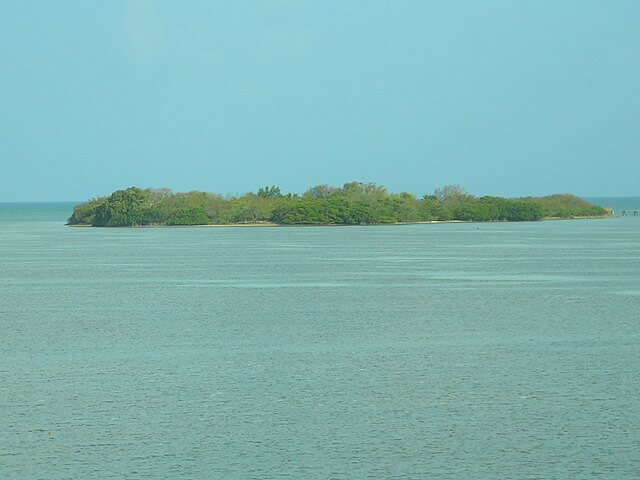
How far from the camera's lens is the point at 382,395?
15.9 meters

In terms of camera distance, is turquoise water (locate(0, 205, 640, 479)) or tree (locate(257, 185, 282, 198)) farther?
tree (locate(257, 185, 282, 198))

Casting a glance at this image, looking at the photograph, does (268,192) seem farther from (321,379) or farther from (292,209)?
(321,379)

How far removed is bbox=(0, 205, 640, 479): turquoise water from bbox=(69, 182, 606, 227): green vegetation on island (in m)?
79.7

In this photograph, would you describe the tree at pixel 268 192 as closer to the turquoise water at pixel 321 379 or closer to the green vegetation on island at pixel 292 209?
the green vegetation on island at pixel 292 209

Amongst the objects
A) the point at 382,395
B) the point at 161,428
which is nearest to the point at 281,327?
the point at 382,395

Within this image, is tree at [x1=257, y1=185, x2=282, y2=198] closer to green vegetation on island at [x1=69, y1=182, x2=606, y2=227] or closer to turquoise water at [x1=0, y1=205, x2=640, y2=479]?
green vegetation on island at [x1=69, y1=182, x2=606, y2=227]

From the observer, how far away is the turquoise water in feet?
40.9

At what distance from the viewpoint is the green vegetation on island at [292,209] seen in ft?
381

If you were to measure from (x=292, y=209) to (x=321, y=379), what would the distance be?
101033mm

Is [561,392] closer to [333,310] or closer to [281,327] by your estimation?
[281,327]

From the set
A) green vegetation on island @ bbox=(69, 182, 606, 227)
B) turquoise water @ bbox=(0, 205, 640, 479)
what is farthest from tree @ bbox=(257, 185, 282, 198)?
turquoise water @ bbox=(0, 205, 640, 479)

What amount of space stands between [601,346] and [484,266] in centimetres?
2475

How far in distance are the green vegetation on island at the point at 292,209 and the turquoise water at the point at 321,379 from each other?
79692 millimetres

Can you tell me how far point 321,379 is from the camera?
1722 centimetres
